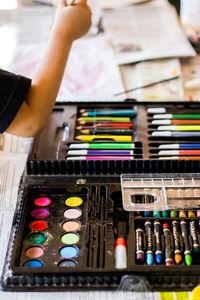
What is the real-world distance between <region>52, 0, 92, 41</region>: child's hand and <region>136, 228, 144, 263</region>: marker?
1.46 ft

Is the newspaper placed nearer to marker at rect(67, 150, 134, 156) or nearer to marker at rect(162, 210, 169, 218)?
marker at rect(67, 150, 134, 156)

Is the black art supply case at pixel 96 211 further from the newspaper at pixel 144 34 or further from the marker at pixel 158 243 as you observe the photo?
the newspaper at pixel 144 34

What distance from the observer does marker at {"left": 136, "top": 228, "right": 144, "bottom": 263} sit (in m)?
0.69

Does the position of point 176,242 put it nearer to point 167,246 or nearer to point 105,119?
point 167,246

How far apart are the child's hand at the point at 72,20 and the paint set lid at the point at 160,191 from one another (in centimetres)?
33

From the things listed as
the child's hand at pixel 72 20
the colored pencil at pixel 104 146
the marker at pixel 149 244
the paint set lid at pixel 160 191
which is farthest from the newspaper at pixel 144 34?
the marker at pixel 149 244

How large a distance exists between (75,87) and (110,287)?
646mm

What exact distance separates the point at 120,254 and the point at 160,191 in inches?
6.7

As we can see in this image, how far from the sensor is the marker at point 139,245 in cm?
69

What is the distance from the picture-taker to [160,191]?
815 mm

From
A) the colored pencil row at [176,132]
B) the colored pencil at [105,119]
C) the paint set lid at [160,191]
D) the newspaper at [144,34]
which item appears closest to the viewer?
the paint set lid at [160,191]

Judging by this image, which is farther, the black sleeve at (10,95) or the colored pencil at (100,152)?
the colored pencil at (100,152)

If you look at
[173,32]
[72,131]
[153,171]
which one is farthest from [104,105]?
[173,32]

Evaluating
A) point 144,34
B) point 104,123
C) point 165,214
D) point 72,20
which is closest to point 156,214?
point 165,214
